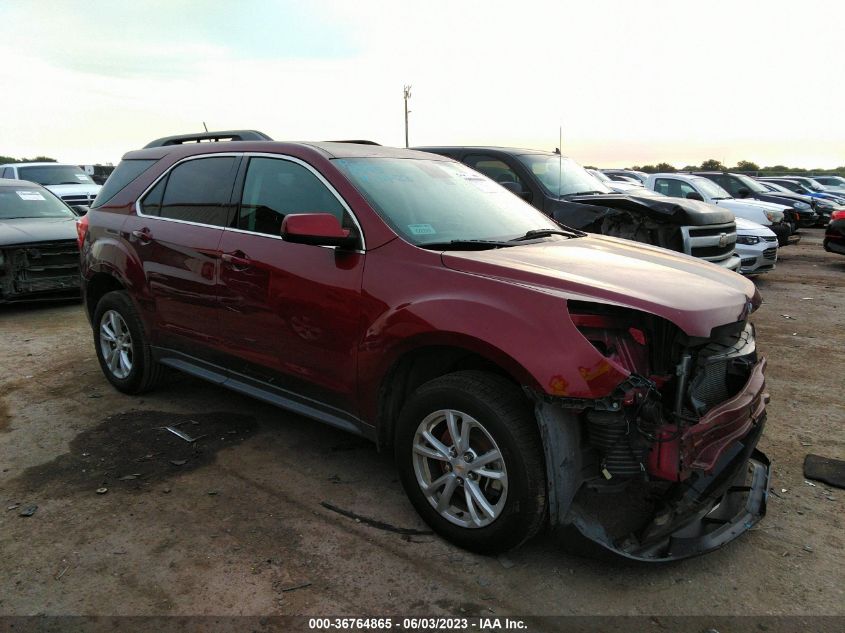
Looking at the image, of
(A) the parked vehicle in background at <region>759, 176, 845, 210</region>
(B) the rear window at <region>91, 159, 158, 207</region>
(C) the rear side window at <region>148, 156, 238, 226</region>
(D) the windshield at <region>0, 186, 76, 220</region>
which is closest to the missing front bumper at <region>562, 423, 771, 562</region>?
(C) the rear side window at <region>148, 156, 238, 226</region>

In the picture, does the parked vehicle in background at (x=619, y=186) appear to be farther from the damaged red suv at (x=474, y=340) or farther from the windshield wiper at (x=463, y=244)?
the windshield wiper at (x=463, y=244)

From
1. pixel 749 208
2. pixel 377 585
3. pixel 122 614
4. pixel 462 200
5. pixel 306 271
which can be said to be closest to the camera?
pixel 122 614

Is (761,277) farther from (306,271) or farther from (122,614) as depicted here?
(122,614)

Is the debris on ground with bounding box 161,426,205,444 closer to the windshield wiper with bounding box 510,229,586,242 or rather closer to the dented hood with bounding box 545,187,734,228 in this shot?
the windshield wiper with bounding box 510,229,586,242

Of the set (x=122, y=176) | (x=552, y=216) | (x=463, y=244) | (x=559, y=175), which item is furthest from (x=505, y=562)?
(x=559, y=175)

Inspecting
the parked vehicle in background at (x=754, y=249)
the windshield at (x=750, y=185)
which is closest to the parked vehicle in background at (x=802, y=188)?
the windshield at (x=750, y=185)

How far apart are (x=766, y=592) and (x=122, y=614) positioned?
260 centimetres

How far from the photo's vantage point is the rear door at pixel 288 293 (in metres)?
3.36

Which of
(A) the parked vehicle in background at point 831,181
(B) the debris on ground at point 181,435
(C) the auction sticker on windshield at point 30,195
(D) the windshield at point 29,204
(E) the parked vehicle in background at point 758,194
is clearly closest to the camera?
(B) the debris on ground at point 181,435

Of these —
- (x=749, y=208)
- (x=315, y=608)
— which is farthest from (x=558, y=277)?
(x=749, y=208)

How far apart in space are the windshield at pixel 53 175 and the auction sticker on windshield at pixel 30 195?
6.24 metres

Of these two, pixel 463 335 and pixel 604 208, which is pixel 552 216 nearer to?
pixel 604 208

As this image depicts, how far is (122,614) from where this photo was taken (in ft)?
8.48

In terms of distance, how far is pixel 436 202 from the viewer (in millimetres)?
3717
